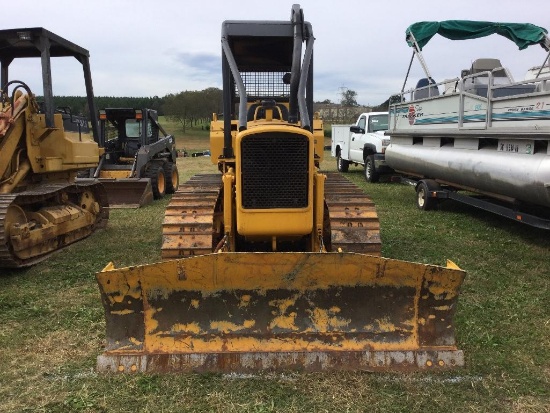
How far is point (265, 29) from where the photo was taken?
201 inches

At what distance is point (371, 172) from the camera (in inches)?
605

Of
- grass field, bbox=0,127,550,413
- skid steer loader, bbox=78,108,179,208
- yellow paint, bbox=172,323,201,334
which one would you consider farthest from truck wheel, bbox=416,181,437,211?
yellow paint, bbox=172,323,201,334

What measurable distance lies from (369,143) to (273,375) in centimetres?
1311

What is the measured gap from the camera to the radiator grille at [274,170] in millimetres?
4281

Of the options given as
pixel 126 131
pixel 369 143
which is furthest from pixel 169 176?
pixel 369 143

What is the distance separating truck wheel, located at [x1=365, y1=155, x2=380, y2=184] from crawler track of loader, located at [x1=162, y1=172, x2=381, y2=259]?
9.92 meters

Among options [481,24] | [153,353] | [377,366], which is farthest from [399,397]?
[481,24]

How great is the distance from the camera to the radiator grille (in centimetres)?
428

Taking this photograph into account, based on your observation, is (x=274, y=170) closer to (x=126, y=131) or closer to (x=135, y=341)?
(x=135, y=341)

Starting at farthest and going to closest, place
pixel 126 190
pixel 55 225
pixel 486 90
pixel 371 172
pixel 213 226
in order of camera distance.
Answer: pixel 371 172 < pixel 126 190 < pixel 486 90 < pixel 55 225 < pixel 213 226

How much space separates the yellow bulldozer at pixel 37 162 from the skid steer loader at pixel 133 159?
10.8 ft

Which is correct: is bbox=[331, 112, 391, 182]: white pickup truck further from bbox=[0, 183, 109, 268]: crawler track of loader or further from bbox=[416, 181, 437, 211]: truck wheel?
bbox=[0, 183, 109, 268]: crawler track of loader

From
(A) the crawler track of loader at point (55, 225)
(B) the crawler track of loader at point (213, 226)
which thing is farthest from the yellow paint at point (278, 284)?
(A) the crawler track of loader at point (55, 225)

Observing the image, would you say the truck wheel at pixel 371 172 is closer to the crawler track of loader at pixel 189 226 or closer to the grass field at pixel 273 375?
the grass field at pixel 273 375
